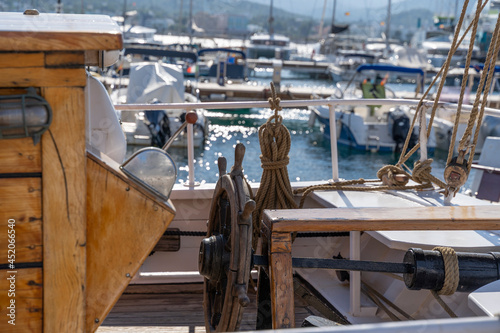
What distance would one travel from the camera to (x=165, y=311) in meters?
4.01

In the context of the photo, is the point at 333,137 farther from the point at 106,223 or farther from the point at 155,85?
the point at 155,85

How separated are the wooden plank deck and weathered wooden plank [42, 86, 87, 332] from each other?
1604 mm

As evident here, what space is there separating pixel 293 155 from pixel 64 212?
20355 mm

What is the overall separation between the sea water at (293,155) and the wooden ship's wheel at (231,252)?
42.7 ft

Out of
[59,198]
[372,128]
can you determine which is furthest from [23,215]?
[372,128]

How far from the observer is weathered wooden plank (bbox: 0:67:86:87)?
193 centimetres

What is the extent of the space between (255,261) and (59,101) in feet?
3.70

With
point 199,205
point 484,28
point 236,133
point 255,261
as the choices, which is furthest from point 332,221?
point 484,28

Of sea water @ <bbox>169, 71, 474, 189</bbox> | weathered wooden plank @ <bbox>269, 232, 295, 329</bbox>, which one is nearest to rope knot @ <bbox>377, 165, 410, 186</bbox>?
weathered wooden plank @ <bbox>269, 232, 295, 329</bbox>

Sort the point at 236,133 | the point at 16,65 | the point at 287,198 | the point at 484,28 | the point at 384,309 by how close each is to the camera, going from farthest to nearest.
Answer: the point at 484,28, the point at 236,133, the point at 287,198, the point at 384,309, the point at 16,65

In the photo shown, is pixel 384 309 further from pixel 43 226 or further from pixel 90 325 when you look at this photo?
pixel 43 226

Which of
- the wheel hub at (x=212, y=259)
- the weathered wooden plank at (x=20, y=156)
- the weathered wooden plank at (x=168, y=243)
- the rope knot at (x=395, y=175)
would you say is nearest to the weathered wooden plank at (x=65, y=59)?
the weathered wooden plank at (x=20, y=156)

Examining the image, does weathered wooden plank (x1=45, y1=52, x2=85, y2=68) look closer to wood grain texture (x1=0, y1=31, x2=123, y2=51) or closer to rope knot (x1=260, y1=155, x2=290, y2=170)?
wood grain texture (x1=0, y1=31, x2=123, y2=51)

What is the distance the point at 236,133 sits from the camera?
25.2 m
